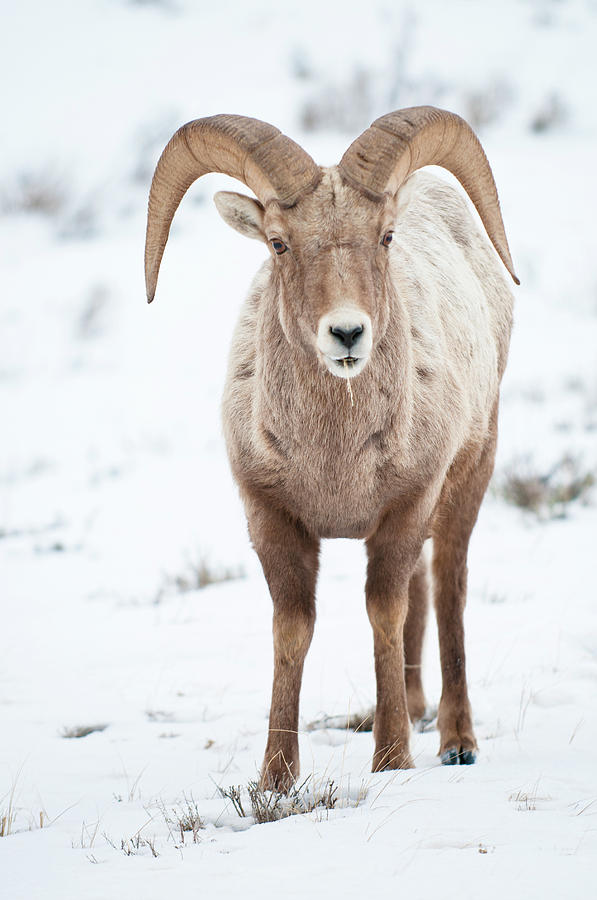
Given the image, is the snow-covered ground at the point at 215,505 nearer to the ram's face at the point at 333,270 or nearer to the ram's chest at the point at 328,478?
the ram's chest at the point at 328,478

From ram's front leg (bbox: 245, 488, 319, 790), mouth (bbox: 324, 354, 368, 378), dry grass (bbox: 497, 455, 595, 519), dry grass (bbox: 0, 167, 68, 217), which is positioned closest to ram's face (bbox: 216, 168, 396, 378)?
mouth (bbox: 324, 354, 368, 378)

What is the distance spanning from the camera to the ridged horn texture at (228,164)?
3211 millimetres

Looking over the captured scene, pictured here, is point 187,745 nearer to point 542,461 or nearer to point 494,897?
point 494,897

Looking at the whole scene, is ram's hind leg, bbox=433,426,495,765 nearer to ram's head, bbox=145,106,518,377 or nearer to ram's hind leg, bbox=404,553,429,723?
ram's hind leg, bbox=404,553,429,723

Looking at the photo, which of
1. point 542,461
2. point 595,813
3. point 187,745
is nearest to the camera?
point 595,813

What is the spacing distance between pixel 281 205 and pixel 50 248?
13.1m

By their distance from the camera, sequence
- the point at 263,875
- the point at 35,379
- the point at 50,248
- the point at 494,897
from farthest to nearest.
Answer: the point at 50,248 → the point at 35,379 → the point at 263,875 → the point at 494,897

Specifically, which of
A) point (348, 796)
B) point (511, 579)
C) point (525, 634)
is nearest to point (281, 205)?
point (348, 796)

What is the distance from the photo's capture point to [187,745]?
3.85 m

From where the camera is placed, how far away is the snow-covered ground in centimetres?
251

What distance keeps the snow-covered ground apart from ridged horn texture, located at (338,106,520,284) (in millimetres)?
1888

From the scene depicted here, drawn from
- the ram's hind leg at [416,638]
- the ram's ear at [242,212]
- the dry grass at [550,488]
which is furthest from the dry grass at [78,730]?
the dry grass at [550,488]

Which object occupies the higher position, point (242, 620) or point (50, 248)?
point (50, 248)

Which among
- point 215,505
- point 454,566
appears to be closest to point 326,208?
point 454,566
